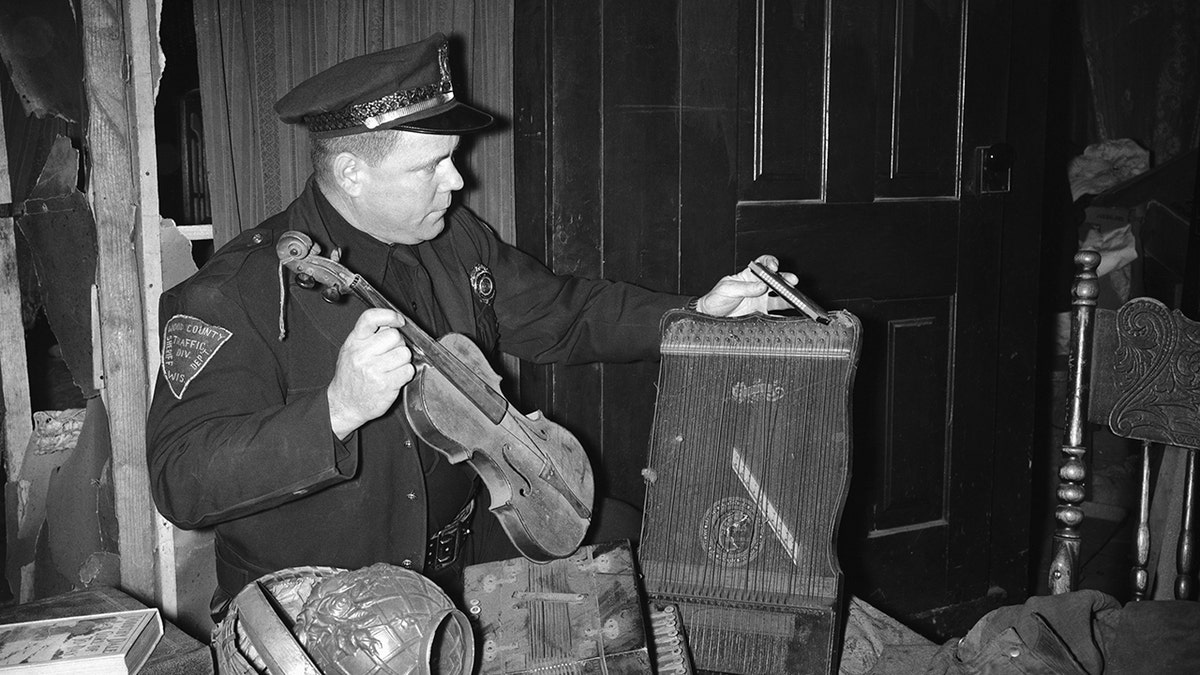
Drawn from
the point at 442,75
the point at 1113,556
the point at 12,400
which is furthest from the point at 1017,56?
the point at 12,400

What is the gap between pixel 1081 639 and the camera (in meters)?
1.55

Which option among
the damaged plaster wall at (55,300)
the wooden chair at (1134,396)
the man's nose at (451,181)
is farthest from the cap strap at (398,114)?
the wooden chair at (1134,396)

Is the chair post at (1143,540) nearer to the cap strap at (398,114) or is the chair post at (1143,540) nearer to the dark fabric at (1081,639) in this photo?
the dark fabric at (1081,639)

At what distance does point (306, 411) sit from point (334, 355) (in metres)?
0.27

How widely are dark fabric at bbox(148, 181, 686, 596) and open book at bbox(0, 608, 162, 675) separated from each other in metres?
0.20

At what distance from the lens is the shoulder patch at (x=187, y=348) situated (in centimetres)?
170

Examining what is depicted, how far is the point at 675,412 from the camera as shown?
5.59 ft

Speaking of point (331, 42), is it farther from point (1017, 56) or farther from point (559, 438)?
point (1017, 56)

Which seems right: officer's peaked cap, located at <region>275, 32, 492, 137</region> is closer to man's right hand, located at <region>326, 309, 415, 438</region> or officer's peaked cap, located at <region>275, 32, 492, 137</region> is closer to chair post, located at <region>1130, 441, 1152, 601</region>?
man's right hand, located at <region>326, 309, 415, 438</region>

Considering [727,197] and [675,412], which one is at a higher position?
[727,197]

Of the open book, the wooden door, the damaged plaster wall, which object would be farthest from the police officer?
the damaged plaster wall

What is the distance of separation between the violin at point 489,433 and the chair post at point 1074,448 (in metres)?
0.87

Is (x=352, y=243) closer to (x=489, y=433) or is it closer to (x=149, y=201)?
(x=489, y=433)

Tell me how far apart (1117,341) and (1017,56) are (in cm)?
147
